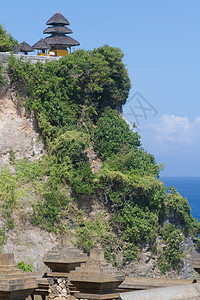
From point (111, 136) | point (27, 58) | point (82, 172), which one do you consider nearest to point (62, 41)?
point (27, 58)

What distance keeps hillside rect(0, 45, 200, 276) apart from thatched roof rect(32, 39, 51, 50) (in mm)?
3838

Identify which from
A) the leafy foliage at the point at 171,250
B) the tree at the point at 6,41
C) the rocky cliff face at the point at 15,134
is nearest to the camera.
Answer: the rocky cliff face at the point at 15,134

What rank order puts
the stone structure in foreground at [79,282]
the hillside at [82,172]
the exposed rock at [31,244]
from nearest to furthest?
the stone structure in foreground at [79,282] < the exposed rock at [31,244] < the hillside at [82,172]

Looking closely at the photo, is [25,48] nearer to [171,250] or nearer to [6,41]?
[6,41]

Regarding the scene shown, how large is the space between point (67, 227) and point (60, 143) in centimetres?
355

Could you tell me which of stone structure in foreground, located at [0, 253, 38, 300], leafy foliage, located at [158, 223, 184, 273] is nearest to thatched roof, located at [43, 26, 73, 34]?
leafy foliage, located at [158, 223, 184, 273]

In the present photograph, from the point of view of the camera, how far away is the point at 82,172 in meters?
32.7

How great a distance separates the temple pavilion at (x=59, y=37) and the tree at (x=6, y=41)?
1741 millimetres

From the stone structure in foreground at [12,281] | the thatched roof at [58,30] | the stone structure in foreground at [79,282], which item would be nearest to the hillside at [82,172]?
the thatched roof at [58,30]

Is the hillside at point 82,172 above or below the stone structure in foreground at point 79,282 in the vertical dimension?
above

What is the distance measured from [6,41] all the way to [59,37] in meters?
2.83

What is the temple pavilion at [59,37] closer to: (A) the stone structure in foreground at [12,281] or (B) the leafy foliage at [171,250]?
(B) the leafy foliage at [171,250]

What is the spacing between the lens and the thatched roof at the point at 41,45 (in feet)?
127

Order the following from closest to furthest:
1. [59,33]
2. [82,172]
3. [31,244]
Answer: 1. [31,244]
2. [82,172]
3. [59,33]
